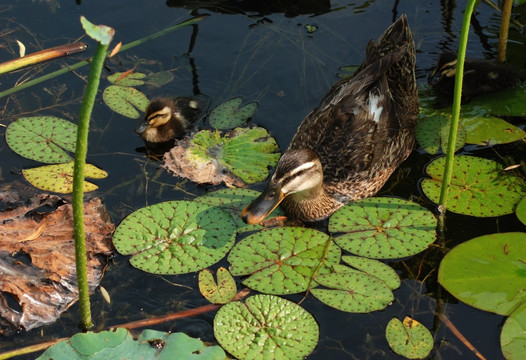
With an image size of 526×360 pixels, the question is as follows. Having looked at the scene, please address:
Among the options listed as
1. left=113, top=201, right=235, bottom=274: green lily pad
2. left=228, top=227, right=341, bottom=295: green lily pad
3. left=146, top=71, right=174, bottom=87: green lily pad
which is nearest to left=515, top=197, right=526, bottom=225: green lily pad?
left=228, top=227, right=341, bottom=295: green lily pad

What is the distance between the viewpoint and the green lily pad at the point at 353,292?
3947 millimetres

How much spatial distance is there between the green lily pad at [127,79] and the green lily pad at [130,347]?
2.63 m

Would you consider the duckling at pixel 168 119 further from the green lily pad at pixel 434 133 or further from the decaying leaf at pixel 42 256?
the green lily pad at pixel 434 133

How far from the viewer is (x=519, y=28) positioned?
6.27 meters

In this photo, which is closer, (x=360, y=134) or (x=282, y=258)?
(x=282, y=258)

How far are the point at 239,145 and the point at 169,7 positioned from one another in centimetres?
193

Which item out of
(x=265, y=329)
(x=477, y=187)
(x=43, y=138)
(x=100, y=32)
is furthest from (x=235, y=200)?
(x=100, y=32)

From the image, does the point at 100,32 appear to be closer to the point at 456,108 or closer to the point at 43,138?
the point at 456,108

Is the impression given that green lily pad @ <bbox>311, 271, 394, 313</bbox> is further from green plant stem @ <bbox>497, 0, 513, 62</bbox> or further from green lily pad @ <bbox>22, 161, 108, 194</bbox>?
green plant stem @ <bbox>497, 0, 513, 62</bbox>

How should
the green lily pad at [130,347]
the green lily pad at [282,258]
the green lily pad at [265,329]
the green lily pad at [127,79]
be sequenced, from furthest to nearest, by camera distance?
the green lily pad at [127,79]
the green lily pad at [282,258]
the green lily pad at [265,329]
the green lily pad at [130,347]

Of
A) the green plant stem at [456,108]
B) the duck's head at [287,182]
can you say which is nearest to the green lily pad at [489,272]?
the green plant stem at [456,108]

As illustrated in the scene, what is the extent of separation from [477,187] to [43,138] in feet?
10.2

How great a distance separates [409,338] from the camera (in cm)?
382

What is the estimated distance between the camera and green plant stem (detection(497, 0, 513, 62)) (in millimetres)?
5535
